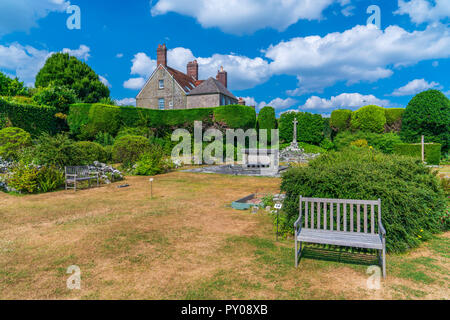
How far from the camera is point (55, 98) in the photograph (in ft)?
85.4

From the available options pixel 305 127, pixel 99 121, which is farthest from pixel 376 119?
pixel 99 121

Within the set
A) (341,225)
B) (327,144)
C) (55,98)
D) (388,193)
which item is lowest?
(341,225)

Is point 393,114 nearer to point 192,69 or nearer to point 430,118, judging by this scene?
point 430,118

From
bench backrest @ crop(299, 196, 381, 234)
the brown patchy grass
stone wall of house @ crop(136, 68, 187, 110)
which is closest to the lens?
the brown patchy grass

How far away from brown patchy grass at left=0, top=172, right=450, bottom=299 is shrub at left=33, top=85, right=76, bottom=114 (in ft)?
70.4

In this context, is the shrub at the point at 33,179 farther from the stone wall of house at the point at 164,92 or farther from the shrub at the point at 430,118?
the shrub at the point at 430,118

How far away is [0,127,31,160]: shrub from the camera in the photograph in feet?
51.0

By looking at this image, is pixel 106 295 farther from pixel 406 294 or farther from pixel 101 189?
pixel 101 189

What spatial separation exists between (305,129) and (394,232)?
28822mm

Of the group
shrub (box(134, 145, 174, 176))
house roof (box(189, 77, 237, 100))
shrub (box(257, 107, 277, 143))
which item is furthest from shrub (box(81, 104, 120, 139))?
shrub (box(257, 107, 277, 143))

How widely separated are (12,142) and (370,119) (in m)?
33.5

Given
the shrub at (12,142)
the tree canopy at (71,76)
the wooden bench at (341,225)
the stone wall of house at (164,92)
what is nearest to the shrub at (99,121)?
the shrub at (12,142)

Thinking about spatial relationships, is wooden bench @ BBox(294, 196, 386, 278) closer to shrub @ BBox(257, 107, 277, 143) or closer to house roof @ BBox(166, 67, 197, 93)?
shrub @ BBox(257, 107, 277, 143)

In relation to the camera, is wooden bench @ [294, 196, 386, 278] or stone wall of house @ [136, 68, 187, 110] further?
stone wall of house @ [136, 68, 187, 110]
